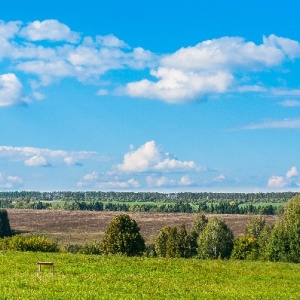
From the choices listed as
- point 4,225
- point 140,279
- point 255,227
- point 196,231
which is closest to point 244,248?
point 255,227

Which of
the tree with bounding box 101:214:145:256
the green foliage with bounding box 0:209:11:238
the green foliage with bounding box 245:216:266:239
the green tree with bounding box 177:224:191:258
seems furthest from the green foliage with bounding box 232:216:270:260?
the green foliage with bounding box 0:209:11:238

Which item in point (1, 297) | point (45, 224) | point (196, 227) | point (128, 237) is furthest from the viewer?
point (45, 224)

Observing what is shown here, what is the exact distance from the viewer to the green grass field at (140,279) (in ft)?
89.6

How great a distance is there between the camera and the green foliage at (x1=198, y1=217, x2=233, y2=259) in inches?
4451

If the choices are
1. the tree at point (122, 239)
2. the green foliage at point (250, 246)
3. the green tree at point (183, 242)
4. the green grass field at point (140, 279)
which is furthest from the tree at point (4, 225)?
the green grass field at point (140, 279)

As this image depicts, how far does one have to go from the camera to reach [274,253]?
8738 centimetres

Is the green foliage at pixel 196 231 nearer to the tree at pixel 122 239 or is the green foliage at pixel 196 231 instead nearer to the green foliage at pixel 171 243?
the green foliage at pixel 171 243

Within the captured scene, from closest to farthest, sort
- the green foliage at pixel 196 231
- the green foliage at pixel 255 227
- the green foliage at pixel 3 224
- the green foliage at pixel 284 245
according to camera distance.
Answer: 1. the green foliage at pixel 284 245
2. the green foliage at pixel 196 231
3. the green foliage at pixel 255 227
4. the green foliage at pixel 3 224

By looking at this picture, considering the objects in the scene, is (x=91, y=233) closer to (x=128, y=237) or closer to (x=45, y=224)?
(x=45, y=224)

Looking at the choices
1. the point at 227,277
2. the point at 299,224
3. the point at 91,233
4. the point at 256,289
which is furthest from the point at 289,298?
the point at 91,233

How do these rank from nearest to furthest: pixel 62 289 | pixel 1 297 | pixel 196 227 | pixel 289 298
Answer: pixel 1 297 < pixel 62 289 < pixel 289 298 < pixel 196 227

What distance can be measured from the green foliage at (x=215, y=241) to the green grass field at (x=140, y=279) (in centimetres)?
6655

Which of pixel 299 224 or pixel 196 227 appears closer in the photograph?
pixel 299 224

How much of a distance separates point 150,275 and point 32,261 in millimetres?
8557
